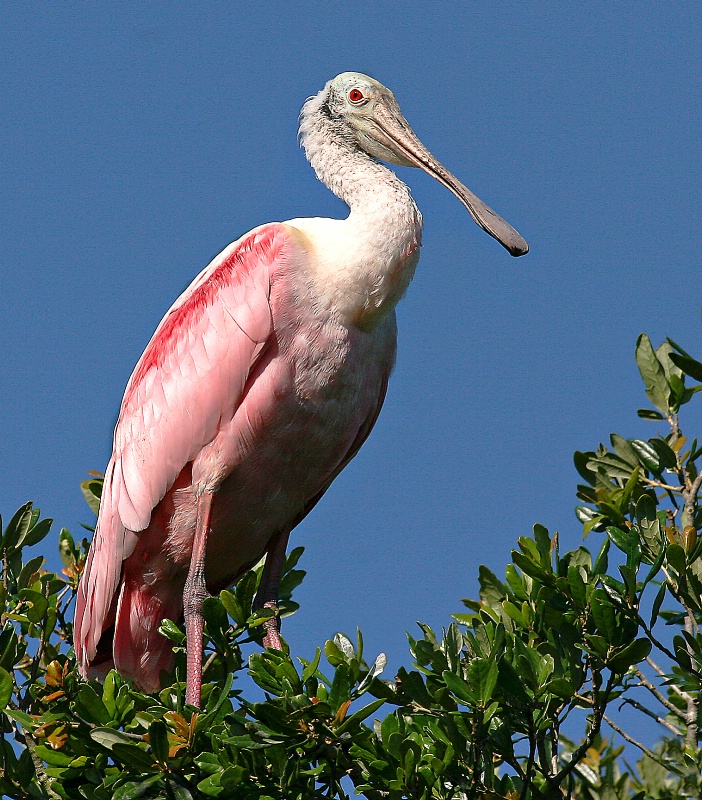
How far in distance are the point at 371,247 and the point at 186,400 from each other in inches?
55.3

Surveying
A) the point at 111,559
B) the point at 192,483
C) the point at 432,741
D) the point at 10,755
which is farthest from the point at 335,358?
the point at 10,755

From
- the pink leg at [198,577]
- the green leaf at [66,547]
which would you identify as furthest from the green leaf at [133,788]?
the green leaf at [66,547]

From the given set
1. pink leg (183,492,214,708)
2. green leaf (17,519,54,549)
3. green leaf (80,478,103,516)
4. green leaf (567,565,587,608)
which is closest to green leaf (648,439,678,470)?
green leaf (567,565,587,608)

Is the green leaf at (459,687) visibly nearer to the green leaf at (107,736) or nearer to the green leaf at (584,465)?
the green leaf at (107,736)

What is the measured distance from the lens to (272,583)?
7.41m

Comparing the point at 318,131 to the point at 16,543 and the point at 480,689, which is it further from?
the point at 480,689

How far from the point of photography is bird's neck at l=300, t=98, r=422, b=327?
6.96 meters

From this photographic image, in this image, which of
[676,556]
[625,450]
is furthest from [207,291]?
[676,556]

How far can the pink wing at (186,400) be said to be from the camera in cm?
708

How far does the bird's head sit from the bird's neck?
69 centimetres

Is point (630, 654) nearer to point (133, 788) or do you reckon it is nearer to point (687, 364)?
point (687, 364)

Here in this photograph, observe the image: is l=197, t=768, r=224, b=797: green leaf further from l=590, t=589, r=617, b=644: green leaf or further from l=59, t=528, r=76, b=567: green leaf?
l=59, t=528, r=76, b=567: green leaf

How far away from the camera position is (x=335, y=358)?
6926 millimetres

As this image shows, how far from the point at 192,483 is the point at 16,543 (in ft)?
3.48
